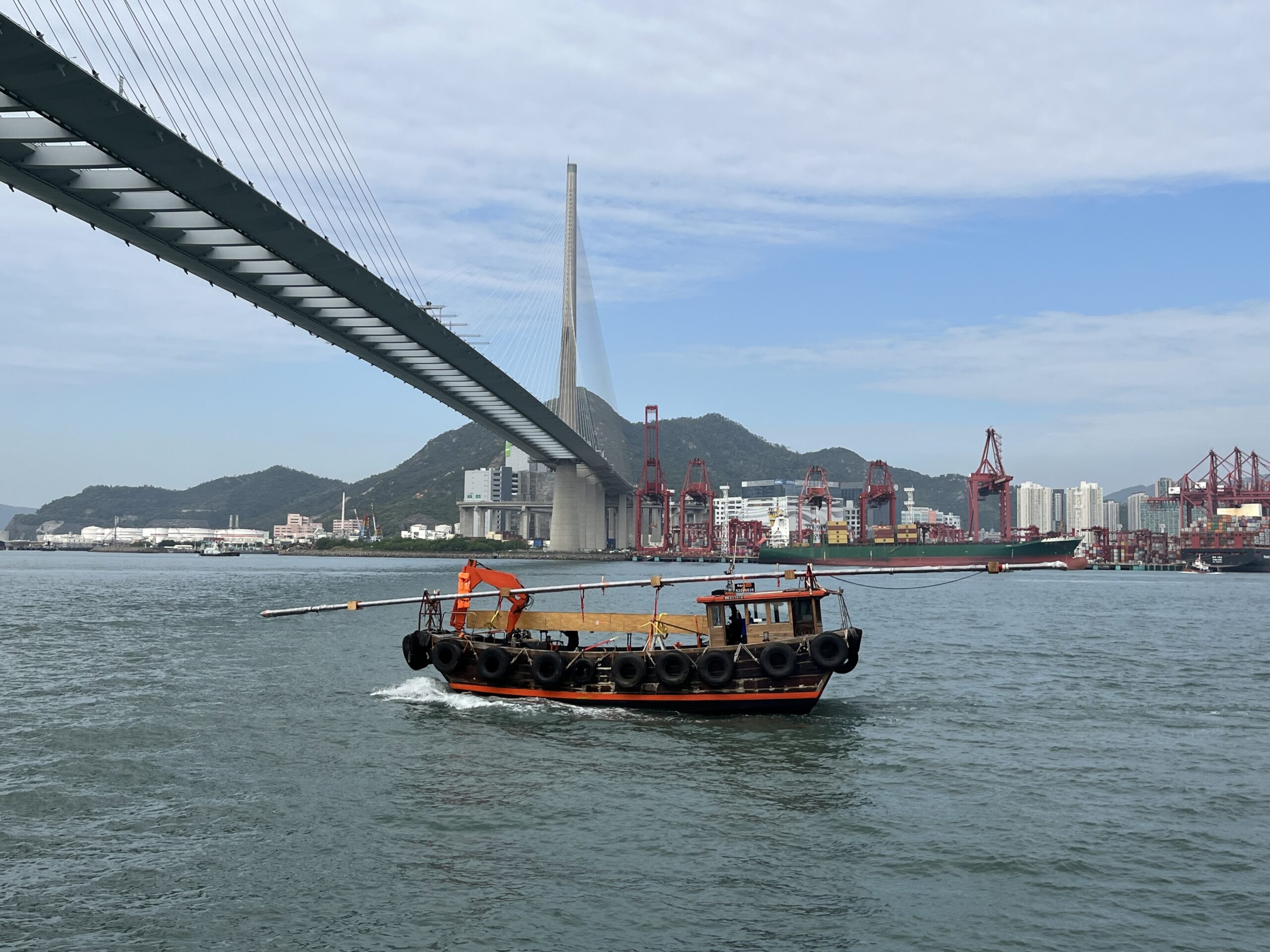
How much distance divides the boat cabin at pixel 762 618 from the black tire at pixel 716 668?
325mm

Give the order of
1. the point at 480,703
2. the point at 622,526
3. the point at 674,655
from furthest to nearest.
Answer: the point at 622,526
the point at 480,703
the point at 674,655

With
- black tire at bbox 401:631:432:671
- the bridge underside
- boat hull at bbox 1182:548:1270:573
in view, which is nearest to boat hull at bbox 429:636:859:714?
black tire at bbox 401:631:432:671

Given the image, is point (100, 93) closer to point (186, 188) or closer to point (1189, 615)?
point (186, 188)

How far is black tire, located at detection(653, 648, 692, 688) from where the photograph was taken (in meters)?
21.7

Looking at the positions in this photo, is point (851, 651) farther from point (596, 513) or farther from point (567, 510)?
point (596, 513)

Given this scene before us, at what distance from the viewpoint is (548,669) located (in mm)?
22953

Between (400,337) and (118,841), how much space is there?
49734 mm

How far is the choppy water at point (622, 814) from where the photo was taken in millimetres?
11016

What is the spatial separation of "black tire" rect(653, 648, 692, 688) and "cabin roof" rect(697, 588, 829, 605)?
4.14ft

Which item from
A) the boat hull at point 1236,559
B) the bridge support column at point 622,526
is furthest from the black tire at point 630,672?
the bridge support column at point 622,526

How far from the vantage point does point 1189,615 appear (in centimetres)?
5475

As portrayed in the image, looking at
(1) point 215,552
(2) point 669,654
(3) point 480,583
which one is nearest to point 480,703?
(3) point 480,583

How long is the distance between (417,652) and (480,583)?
223 cm

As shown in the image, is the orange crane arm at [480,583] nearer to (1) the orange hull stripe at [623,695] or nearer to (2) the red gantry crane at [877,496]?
(1) the orange hull stripe at [623,695]
